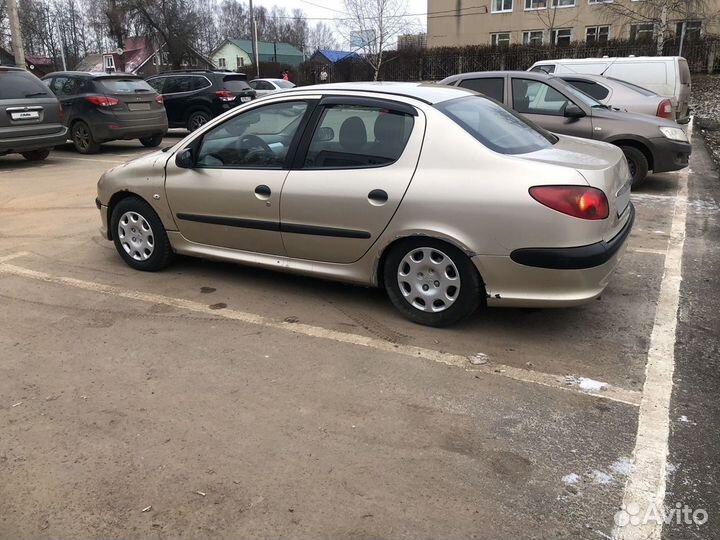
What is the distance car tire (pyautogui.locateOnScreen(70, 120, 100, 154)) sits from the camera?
12391 mm

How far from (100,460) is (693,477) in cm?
262

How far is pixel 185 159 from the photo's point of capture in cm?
484

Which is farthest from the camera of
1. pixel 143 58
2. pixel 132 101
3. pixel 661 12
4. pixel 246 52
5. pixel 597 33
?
pixel 246 52

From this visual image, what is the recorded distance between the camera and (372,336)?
4.04 m

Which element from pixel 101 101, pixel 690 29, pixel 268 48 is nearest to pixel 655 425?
pixel 101 101

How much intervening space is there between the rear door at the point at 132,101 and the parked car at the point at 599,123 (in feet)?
24.7

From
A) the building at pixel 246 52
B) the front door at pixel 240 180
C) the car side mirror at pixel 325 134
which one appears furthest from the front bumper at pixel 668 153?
the building at pixel 246 52

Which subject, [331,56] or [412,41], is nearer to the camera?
[412,41]

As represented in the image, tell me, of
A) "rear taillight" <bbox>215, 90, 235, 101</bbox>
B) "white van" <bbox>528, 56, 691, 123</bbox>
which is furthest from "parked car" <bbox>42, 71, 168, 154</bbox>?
"white van" <bbox>528, 56, 691, 123</bbox>

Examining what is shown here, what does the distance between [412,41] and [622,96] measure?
3887 centimetres

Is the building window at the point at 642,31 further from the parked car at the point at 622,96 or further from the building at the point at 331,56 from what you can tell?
the parked car at the point at 622,96

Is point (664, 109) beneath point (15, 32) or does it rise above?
beneath

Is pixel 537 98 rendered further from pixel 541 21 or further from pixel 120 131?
pixel 541 21

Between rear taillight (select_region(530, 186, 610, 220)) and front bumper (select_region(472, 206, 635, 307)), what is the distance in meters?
0.21
